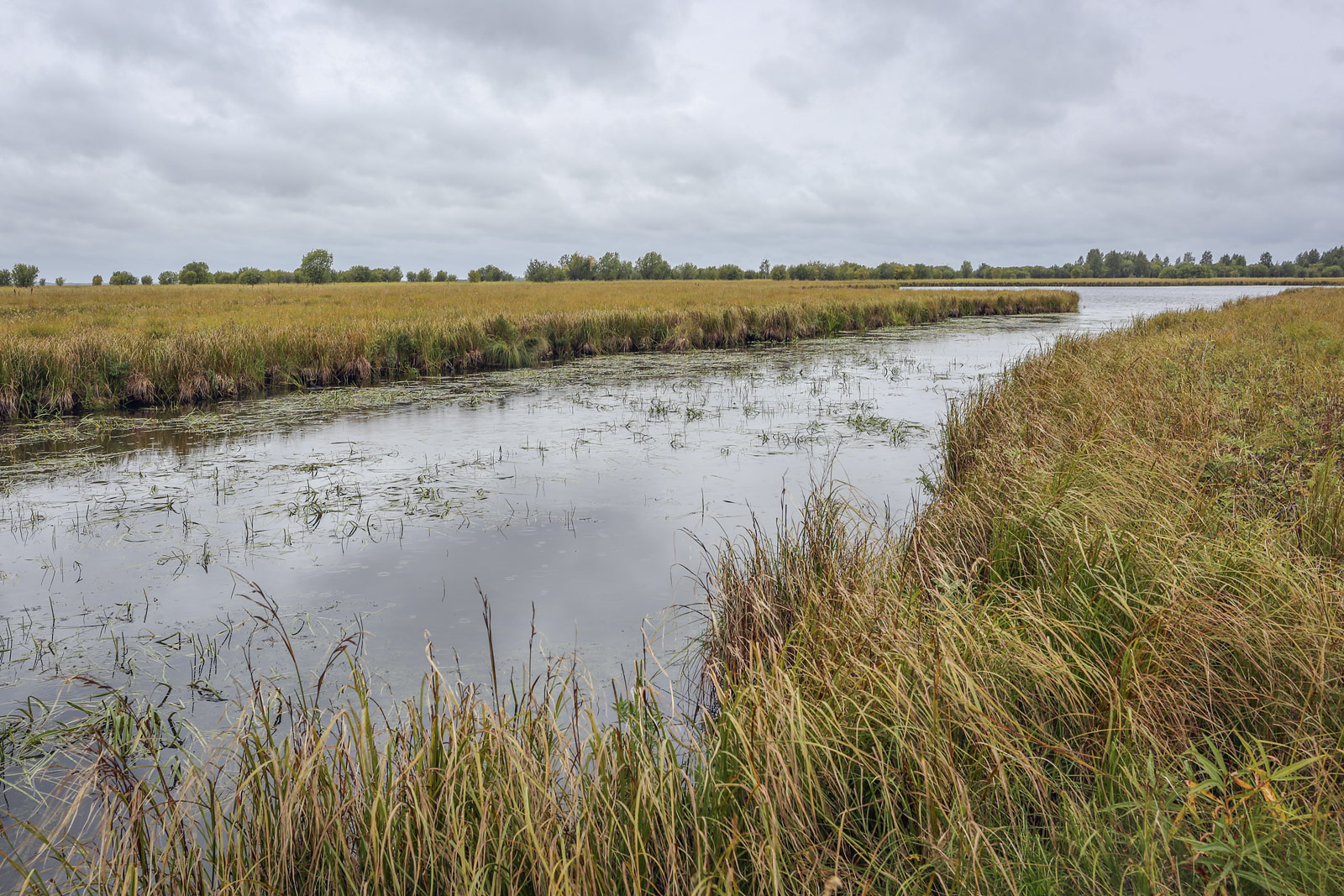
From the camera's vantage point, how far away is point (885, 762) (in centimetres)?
271

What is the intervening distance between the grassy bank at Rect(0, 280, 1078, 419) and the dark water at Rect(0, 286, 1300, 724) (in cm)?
141

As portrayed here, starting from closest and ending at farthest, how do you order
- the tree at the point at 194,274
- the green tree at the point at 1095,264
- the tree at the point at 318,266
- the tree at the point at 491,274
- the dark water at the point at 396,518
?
the dark water at the point at 396,518 → the tree at the point at 194,274 → the tree at the point at 318,266 → the tree at the point at 491,274 → the green tree at the point at 1095,264

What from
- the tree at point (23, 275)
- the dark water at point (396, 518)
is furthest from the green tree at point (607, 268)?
the dark water at point (396, 518)

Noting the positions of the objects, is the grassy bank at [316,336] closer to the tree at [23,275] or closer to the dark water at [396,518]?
the dark water at [396,518]

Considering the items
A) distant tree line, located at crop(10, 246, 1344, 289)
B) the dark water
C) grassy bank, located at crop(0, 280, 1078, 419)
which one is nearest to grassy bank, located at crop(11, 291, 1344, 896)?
the dark water

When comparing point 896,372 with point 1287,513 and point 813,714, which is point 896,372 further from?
point 813,714

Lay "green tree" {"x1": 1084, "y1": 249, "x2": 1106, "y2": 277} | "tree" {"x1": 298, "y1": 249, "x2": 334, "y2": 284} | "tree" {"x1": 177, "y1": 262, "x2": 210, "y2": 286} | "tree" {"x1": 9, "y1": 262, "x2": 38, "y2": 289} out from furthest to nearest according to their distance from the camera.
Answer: "green tree" {"x1": 1084, "y1": 249, "x2": 1106, "y2": 277}
"tree" {"x1": 298, "y1": 249, "x2": 334, "y2": 284}
"tree" {"x1": 177, "y1": 262, "x2": 210, "y2": 286}
"tree" {"x1": 9, "y1": 262, "x2": 38, "y2": 289}

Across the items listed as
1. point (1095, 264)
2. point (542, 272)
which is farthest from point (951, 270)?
point (542, 272)

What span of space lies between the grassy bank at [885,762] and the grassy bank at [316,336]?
11.6 metres

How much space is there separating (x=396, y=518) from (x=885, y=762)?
5736 mm

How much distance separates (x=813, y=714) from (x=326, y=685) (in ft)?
9.76

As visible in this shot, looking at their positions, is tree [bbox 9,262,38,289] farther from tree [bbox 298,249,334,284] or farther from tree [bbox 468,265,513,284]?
tree [bbox 468,265,513,284]

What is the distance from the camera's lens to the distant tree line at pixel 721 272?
72.0 meters

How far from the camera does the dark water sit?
4.76 m
